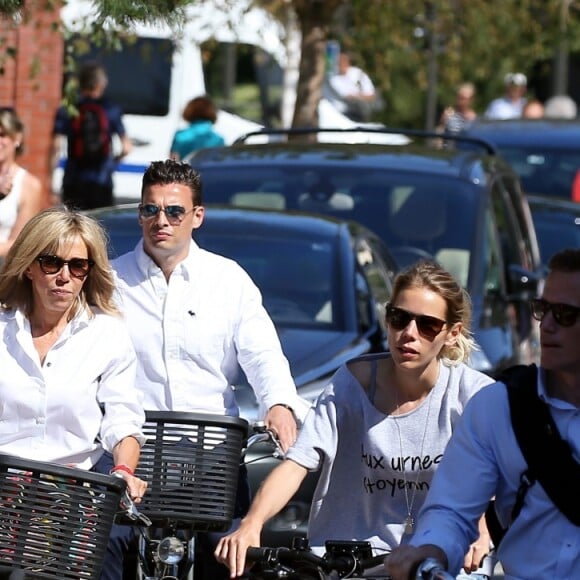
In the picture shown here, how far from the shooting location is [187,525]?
17.5 ft

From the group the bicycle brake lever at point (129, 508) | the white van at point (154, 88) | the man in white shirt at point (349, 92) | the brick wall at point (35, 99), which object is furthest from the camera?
the man in white shirt at point (349, 92)

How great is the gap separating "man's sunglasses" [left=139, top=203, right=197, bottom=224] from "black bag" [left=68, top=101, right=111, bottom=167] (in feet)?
29.5

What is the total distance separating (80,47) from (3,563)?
674cm

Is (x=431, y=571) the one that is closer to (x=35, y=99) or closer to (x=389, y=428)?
(x=389, y=428)

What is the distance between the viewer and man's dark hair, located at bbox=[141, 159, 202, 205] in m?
6.11

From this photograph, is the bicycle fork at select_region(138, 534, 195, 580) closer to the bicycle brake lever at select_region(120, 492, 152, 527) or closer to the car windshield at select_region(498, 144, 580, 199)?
the bicycle brake lever at select_region(120, 492, 152, 527)

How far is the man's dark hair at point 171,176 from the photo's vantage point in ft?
20.0

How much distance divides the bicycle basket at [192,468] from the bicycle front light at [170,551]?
0.65ft

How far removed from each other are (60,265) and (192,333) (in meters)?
0.99

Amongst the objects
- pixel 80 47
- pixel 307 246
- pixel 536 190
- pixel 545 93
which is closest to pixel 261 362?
pixel 307 246

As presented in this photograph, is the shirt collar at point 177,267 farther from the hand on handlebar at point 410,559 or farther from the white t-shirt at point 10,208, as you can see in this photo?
the white t-shirt at point 10,208

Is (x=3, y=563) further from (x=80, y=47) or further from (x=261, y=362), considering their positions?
(x=80, y=47)

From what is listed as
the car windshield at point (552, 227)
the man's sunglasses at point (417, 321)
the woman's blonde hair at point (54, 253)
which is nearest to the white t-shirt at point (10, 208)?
the woman's blonde hair at point (54, 253)

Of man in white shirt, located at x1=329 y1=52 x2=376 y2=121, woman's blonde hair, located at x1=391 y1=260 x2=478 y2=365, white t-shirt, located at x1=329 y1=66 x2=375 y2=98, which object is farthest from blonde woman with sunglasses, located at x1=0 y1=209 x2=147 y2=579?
white t-shirt, located at x1=329 y1=66 x2=375 y2=98
